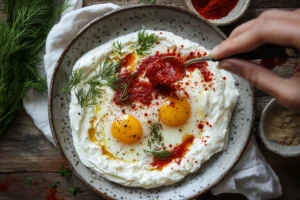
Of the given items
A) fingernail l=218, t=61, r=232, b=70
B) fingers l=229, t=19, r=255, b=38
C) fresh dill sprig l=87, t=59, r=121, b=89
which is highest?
fingers l=229, t=19, r=255, b=38

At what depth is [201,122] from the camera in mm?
3191

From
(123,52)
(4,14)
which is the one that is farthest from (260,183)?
(4,14)

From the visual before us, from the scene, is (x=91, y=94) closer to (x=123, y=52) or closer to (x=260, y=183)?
(x=123, y=52)

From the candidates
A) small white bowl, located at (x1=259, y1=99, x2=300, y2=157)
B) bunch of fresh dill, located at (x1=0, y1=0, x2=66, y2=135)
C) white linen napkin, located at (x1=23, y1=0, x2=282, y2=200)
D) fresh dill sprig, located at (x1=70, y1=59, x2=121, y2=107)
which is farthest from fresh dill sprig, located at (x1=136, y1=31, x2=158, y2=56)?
small white bowl, located at (x1=259, y1=99, x2=300, y2=157)

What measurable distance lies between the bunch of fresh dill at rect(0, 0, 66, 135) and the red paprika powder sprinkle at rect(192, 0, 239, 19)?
1.15 m

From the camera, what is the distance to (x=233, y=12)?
11.0 ft

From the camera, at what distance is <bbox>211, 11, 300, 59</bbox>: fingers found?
7.13 ft

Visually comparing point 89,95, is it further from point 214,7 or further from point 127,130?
point 214,7

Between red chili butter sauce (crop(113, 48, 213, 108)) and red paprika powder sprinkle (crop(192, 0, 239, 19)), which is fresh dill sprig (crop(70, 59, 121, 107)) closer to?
red chili butter sauce (crop(113, 48, 213, 108))

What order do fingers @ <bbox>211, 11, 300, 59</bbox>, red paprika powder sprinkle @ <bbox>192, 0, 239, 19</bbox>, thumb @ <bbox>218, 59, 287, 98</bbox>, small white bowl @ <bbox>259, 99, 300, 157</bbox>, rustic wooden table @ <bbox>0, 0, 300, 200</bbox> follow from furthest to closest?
rustic wooden table @ <bbox>0, 0, 300, 200</bbox>
red paprika powder sprinkle @ <bbox>192, 0, 239, 19</bbox>
small white bowl @ <bbox>259, 99, 300, 157</bbox>
thumb @ <bbox>218, 59, 287, 98</bbox>
fingers @ <bbox>211, 11, 300, 59</bbox>

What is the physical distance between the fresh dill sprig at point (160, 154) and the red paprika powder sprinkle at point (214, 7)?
3.89ft

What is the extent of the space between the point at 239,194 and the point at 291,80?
1.49 m

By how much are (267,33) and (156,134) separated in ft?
4.22

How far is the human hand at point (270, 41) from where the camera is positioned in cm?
219
